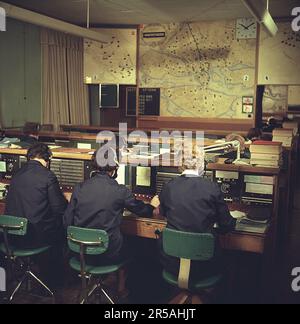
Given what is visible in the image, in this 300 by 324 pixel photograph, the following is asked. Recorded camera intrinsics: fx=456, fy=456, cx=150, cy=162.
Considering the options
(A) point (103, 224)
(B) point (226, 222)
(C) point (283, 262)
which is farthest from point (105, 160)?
(C) point (283, 262)

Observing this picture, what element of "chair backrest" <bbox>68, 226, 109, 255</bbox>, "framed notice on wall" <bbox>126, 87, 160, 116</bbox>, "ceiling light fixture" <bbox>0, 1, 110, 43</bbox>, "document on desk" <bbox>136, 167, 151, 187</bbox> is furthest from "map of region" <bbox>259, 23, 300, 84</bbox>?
"chair backrest" <bbox>68, 226, 109, 255</bbox>

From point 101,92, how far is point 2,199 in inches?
233

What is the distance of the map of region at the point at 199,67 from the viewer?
8.69m

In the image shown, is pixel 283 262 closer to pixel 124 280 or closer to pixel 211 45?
pixel 124 280

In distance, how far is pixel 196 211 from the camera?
317cm

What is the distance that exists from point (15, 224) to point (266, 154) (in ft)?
7.12

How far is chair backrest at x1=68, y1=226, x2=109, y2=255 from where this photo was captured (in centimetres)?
317

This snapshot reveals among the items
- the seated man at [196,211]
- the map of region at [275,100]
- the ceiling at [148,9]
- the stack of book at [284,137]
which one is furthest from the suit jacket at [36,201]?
the map of region at [275,100]

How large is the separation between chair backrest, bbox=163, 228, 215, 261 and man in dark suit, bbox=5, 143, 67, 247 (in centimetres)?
111

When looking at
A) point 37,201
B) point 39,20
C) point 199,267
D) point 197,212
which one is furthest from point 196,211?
point 39,20

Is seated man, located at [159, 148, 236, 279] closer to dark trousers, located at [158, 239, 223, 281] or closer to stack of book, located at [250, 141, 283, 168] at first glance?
dark trousers, located at [158, 239, 223, 281]

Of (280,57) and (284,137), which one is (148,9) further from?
(284,137)

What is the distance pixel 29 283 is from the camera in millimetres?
4098
